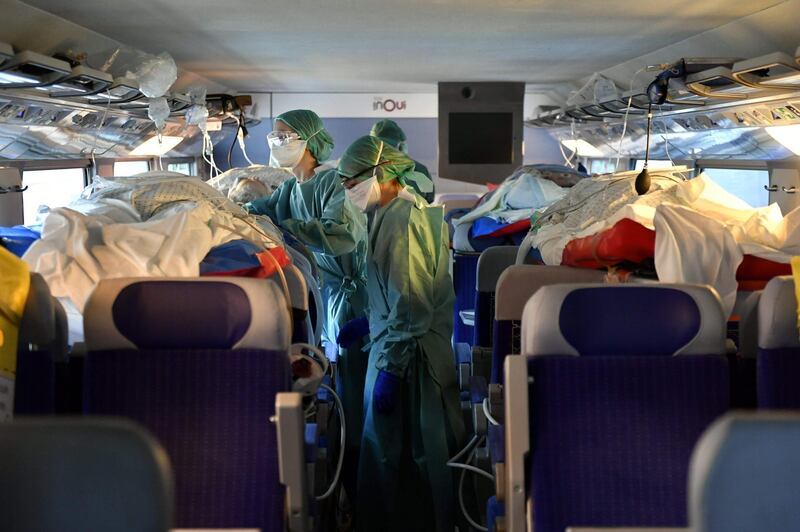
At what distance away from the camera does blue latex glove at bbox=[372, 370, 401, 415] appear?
3.66 metres

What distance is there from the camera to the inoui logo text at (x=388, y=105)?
972cm

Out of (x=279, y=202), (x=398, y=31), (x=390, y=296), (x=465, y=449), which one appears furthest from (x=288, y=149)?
(x=465, y=449)

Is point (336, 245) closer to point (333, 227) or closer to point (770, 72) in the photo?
point (333, 227)

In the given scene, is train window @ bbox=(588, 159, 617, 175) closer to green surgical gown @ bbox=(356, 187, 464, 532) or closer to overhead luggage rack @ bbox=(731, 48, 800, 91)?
overhead luggage rack @ bbox=(731, 48, 800, 91)

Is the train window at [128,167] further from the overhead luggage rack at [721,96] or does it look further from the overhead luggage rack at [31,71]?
the overhead luggage rack at [721,96]

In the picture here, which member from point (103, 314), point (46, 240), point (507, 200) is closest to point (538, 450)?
point (103, 314)

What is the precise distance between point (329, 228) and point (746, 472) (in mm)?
2906

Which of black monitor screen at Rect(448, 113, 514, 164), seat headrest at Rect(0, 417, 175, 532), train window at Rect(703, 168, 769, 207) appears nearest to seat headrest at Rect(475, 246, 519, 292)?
train window at Rect(703, 168, 769, 207)

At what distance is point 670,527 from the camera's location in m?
2.20

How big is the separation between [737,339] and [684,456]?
55 cm

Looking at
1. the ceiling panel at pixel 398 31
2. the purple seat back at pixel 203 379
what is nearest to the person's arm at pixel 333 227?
the ceiling panel at pixel 398 31

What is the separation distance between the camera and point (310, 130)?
481 centimetres

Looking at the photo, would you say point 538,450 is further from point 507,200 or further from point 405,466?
point 507,200

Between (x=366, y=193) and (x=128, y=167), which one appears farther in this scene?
(x=128, y=167)
